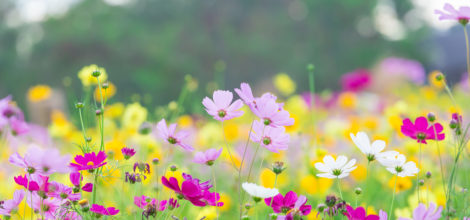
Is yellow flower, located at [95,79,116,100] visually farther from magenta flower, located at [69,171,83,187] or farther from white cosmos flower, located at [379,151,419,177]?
white cosmos flower, located at [379,151,419,177]

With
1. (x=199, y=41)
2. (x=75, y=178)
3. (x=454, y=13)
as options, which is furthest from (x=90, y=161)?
(x=199, y=41)

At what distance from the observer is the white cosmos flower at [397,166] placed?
548 millimetres

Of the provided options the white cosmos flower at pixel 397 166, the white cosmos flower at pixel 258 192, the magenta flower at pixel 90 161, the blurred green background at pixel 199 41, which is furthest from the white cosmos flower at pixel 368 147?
the blurred green background at pixel 199 41

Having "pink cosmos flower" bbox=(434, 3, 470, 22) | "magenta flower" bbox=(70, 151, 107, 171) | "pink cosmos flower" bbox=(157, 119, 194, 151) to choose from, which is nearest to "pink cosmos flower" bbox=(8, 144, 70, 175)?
"magenta flower" bbox=(70, 151, 107, 171)

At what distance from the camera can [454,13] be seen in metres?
0.63

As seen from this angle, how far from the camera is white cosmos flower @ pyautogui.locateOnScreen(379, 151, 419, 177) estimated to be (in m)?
0.55

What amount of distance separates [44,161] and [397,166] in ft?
1.37

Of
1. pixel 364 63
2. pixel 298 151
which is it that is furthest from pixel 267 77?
pixel 298 151

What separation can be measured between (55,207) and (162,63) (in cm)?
729

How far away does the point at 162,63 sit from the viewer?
777 cm

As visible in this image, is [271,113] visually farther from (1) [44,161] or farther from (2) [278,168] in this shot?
(1) [44,161]

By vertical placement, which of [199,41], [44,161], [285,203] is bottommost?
[199,41]

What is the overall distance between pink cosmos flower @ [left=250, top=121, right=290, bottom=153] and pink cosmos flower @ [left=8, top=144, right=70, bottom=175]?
24 cm

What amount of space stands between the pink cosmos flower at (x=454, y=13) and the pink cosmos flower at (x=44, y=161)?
0.54 meters
